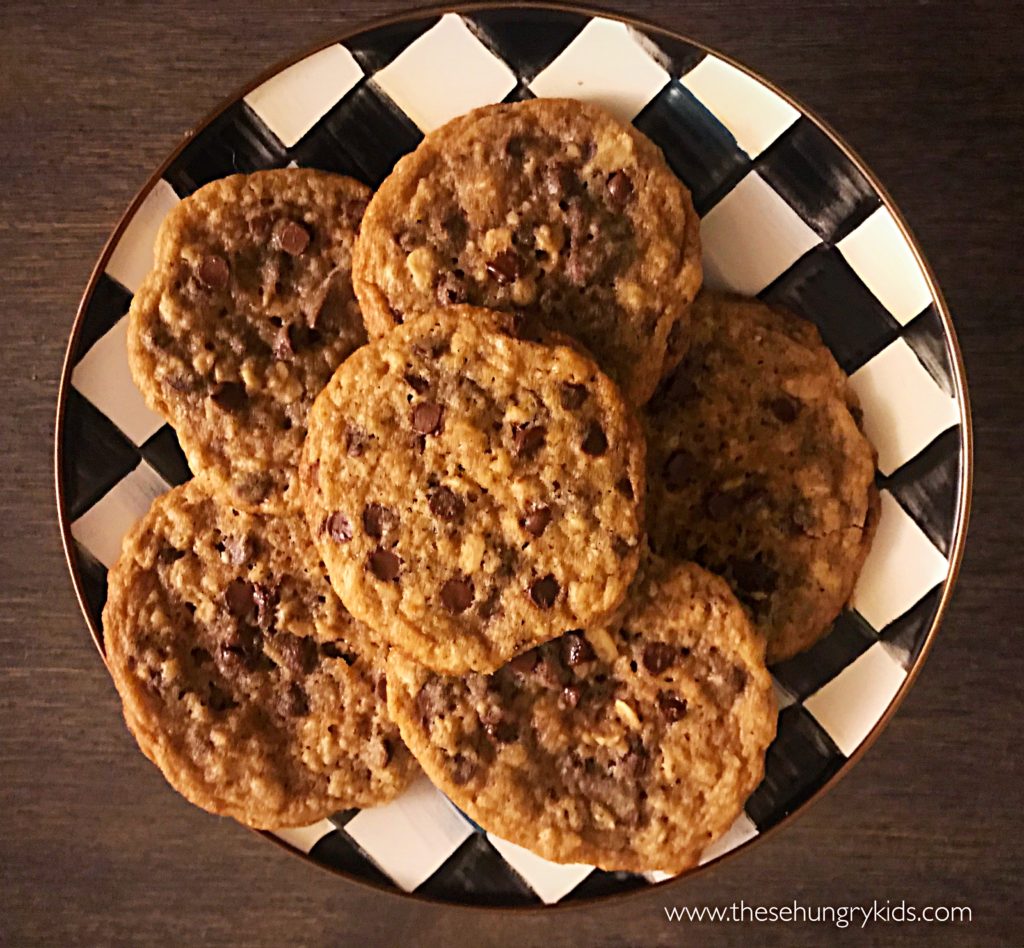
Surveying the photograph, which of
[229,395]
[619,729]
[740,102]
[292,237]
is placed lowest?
[619,729]

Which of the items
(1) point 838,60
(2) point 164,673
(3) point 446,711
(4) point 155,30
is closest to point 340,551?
(3) point 446,711

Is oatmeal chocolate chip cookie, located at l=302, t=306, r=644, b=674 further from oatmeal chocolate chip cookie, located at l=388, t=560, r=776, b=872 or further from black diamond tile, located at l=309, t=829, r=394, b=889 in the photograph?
black diamond tile, located at l=309, t=829, r=394, b=889

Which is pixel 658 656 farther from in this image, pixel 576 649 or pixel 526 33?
pixel 526 33

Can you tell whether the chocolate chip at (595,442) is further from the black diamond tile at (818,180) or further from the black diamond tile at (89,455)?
the black diamond tile at (89,455)

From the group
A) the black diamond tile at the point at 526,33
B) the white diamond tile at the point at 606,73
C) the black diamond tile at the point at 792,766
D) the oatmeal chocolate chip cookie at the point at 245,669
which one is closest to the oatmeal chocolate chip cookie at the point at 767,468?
the black diamond tile at the point at 792,766

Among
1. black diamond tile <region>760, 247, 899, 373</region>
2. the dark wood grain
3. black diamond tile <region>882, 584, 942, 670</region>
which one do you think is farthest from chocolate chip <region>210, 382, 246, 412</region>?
black diamond tile <region>882, 584, 942, 670</region>

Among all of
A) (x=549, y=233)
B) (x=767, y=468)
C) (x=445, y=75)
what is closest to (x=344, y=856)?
(x=767, y=468)
